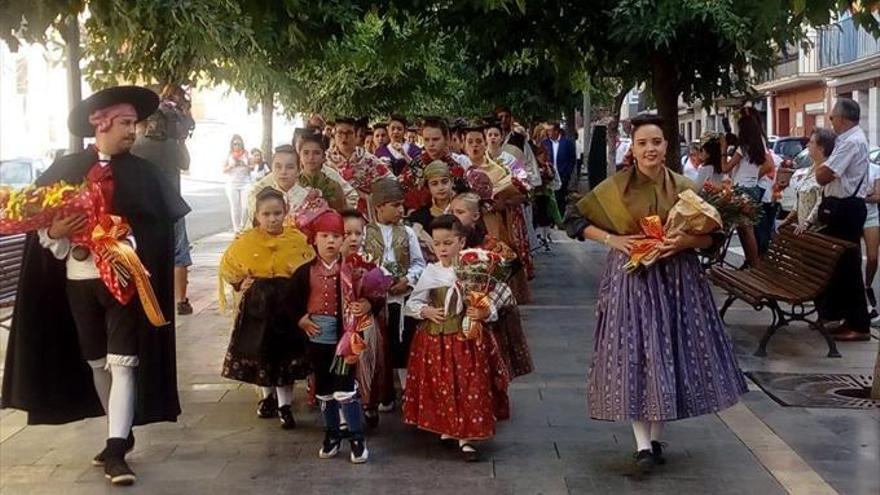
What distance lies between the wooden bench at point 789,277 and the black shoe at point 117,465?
4900 millimetres

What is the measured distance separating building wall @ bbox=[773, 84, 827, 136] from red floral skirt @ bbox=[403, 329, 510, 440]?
39.8 metres

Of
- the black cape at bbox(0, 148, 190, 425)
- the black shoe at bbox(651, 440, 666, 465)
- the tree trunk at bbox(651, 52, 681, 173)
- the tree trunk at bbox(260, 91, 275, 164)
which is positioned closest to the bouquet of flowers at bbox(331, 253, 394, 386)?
the black cape at bbox(0, 148, 190, 425)

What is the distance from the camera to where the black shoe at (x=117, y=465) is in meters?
5.63

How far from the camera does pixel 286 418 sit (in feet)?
22.1

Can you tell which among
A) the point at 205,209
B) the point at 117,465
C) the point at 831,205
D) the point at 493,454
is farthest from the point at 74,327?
the point at 205,209

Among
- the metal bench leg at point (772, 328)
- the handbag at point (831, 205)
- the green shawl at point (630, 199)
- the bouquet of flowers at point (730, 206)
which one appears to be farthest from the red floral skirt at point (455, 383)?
the handbag at point (831, 205)

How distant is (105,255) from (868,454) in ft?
13.1

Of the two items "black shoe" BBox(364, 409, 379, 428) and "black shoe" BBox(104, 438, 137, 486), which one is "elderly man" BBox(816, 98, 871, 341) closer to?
"black shoe" BBox(364, 409, 379, 428)

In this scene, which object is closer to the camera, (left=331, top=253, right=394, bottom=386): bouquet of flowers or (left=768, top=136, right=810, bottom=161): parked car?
(left=331, top=253, right=394, bottom=386): bouquet of flowers

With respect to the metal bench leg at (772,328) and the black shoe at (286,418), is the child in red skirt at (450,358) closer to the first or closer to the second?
the black shoe at (286,418)

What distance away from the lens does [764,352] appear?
28.5 ft

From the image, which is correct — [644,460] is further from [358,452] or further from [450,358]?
[358,452]

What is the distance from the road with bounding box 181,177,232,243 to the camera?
25055 mm

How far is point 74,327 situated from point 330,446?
1.44 m
